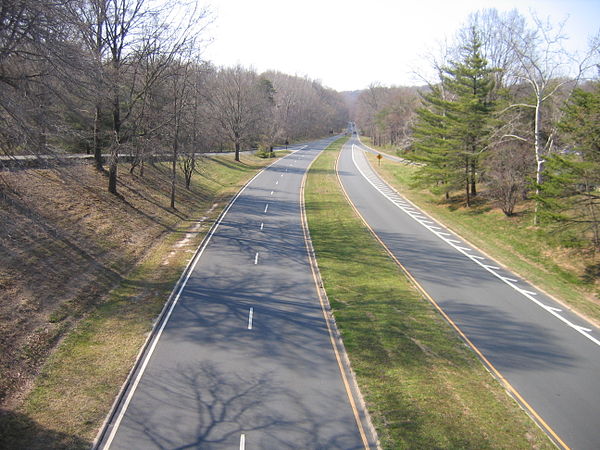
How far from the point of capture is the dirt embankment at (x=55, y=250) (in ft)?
37.7

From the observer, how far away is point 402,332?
1413 centimetres

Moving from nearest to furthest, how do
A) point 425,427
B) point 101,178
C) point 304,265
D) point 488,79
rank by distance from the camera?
1. point 425,427
2. point 304,265
3. point 101,178
4. point 488,79

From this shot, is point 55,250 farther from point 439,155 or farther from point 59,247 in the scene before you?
point 439,155

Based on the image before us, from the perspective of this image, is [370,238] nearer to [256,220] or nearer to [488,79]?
[256,220]

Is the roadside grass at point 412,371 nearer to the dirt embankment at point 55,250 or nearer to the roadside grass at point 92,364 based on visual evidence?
the roadside grass at point 92,364

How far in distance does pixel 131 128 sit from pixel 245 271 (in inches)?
552

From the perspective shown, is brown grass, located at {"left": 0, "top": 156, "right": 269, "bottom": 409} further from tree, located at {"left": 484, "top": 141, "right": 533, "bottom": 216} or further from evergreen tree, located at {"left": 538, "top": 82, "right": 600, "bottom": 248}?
tree, located at {"left": 484, "top": 141, "right": 533, "bottom": 216}

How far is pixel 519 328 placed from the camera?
14.7m

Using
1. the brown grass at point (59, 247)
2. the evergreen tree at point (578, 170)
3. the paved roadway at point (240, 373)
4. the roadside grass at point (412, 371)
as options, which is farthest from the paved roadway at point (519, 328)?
the brown grass at point (59, 247)

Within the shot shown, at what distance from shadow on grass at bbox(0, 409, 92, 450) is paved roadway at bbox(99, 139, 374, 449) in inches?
24.9

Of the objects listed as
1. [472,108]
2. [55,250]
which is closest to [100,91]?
[55,250]

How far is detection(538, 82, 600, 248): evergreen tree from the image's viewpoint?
19.1m

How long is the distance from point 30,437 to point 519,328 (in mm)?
14006

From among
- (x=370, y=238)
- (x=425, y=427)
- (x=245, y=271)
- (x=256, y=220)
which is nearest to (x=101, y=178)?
(x=256, y=220)
